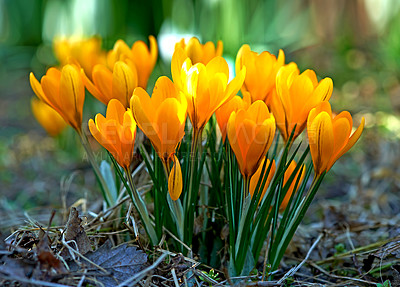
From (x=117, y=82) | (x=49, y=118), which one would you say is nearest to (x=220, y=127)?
(x=117, y=82)

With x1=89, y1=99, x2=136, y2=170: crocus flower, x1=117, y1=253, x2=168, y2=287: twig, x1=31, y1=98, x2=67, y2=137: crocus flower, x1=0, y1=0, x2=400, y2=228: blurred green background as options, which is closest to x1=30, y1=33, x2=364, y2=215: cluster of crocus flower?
x1=89, y1=99, x2=136, y2=170: crocus flower

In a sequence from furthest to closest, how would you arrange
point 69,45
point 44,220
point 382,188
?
point 69,45 → point 382,188 → point 44,220

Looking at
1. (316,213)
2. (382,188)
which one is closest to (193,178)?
(316,213)

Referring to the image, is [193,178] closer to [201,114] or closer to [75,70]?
[201,114]

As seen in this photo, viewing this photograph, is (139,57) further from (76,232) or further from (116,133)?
(76,232)

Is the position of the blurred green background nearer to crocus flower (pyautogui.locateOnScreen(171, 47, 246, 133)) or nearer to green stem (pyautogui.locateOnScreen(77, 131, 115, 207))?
green stem (pyautogui.locateOnScreen(77, 131, 115, 207))

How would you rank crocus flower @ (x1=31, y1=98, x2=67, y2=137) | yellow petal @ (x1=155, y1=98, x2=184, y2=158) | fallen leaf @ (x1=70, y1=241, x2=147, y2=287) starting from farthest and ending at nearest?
crocus flower @ (x1=31, y1=98, x2=67, y2=137), fallen leaf @ (x1=70, y1=241, x2=147, y2=287), yellow petal @ (x1=155, y1=98, x2=184, y2=158)

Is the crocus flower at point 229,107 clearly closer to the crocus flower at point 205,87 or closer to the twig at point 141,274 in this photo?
the crocus flower at point 205,87
